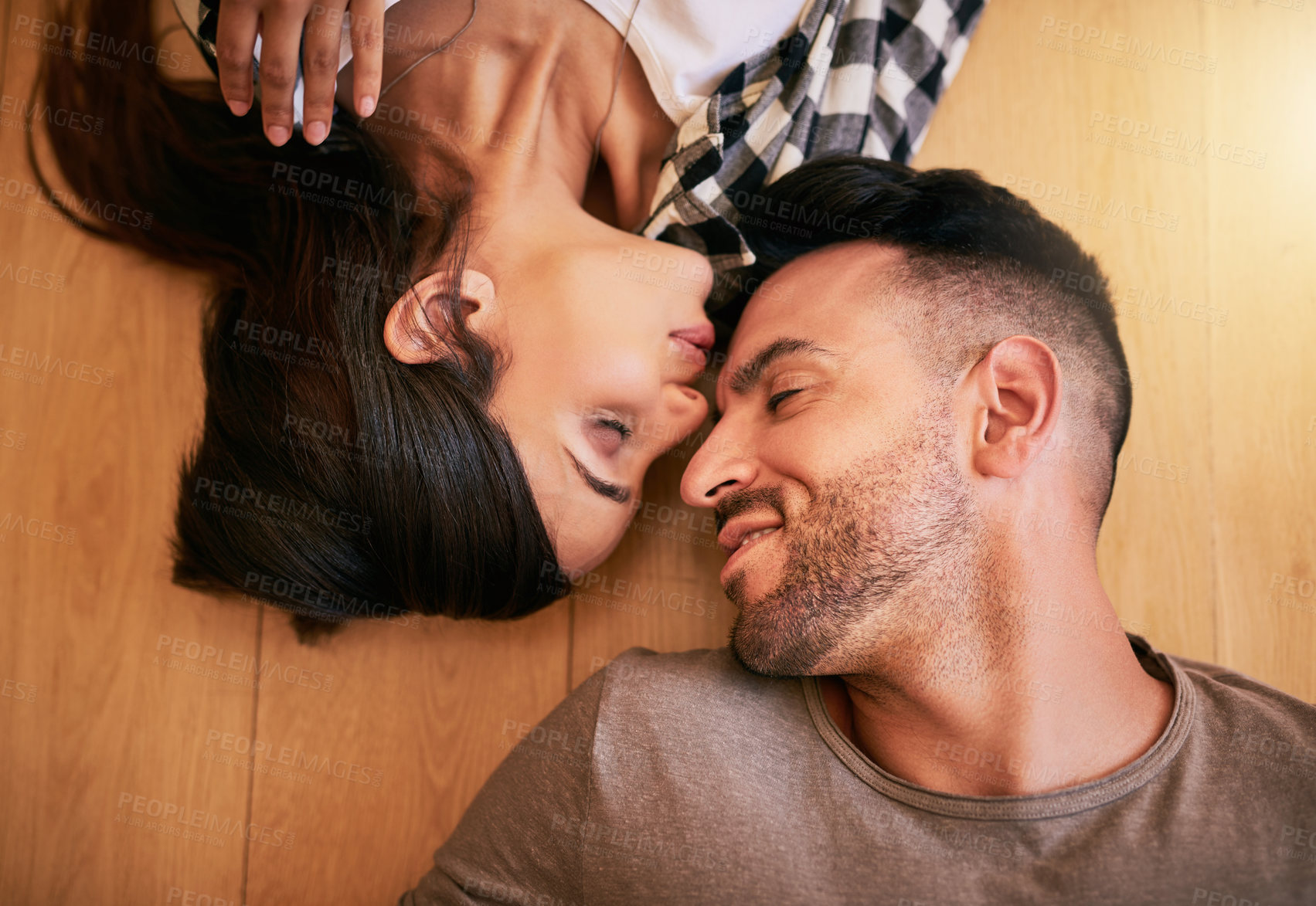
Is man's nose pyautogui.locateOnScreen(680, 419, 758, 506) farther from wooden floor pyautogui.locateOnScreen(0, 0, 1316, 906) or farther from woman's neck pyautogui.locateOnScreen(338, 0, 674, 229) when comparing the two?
woman's neck pyautogui.locateOnScreen(338, 0, 674, 229)

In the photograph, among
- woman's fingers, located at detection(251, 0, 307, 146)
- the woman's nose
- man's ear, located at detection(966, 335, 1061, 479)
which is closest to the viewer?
man's ear, located at detection(966, 335, 1061, 479)

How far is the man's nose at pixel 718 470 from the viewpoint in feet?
3.90

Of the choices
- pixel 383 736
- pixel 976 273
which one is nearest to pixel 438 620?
pixel 383 736

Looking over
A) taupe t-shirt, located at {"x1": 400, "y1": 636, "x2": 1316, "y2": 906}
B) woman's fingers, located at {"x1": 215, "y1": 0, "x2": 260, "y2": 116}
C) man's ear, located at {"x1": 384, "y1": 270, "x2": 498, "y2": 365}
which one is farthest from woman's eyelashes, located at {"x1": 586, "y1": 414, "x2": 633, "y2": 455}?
woman's fingers, located at {"x1": 215, "y1": 0, "x2": 260, "y2": 116}

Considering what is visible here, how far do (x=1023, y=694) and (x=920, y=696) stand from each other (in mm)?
130

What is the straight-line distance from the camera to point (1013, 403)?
1117mm

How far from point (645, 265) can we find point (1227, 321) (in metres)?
1.05

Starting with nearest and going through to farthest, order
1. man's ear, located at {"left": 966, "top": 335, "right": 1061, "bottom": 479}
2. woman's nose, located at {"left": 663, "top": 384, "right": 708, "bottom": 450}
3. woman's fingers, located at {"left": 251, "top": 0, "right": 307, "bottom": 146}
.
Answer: man's ear, located at {"left": 966, "top": 335, "right": 1061, "bottom": 479} < woman's fingers, located at {"left": 251, "top": 0, "right": 307, "bottom": 146} < woman's nose, located at {"left": 663, "top": 384, "right": 708, "bottom": 450}

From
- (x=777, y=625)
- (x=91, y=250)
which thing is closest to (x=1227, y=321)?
(x=777, y=625)

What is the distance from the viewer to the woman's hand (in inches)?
47.0

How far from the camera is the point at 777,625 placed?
1101 mm

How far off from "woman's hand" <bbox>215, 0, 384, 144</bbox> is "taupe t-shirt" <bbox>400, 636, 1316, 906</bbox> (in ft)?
3.16

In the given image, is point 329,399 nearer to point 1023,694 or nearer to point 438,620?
point 438,620

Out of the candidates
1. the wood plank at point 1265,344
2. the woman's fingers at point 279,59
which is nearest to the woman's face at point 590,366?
Answer: the woman's fingers at point 279,59
